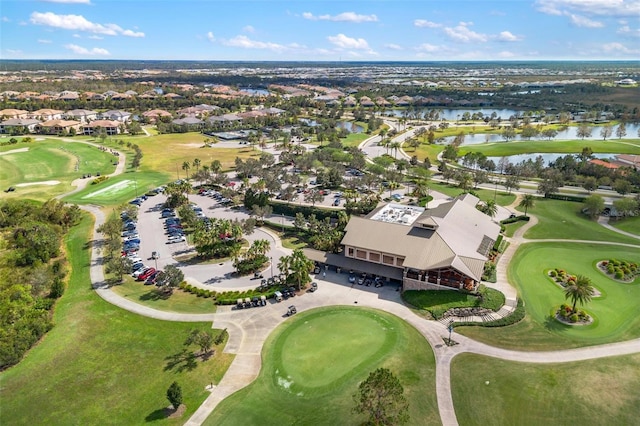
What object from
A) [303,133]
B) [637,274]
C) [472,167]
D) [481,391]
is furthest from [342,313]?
[303,133]

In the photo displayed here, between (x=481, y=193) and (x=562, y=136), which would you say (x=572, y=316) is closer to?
(x=481, y=193)

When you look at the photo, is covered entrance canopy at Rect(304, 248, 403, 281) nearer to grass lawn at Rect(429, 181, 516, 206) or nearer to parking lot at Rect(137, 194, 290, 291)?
parking lot at Rect(137, 194, 290, 291)

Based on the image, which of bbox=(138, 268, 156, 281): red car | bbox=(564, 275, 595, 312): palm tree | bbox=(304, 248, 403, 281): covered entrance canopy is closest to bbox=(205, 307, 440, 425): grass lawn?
bbox=(304, 248, 403, 281): covered entrance canopy

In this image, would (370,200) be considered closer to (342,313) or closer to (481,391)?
(342,313)

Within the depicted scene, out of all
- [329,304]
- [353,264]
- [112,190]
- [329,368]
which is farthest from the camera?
[112,190]

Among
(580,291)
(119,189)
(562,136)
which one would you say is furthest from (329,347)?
(562,136)

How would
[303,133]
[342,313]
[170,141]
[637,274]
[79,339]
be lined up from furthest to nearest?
[303,133]
[170,141]
[637,274]
[342,313]
[79,339]

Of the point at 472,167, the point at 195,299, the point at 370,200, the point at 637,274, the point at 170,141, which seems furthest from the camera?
the point at 170,141
